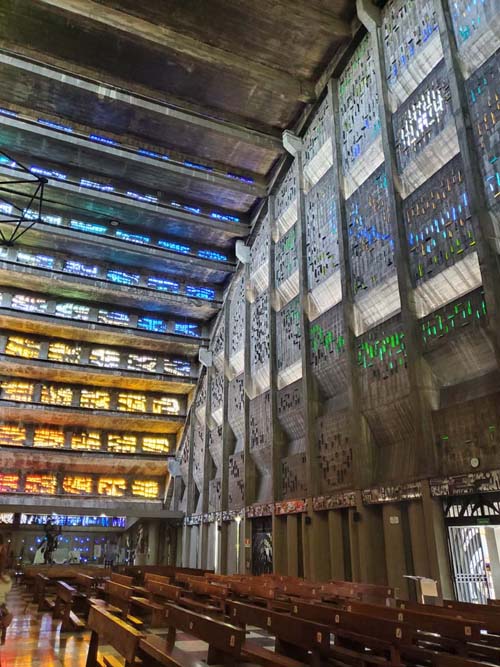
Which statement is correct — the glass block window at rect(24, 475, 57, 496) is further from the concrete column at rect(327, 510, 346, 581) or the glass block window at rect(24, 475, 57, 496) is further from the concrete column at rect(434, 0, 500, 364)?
the concrete column at rect(434, 0, 500, 364)

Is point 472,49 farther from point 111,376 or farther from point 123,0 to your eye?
point 111,376

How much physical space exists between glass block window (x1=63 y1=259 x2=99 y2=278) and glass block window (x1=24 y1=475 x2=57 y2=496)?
1013cm

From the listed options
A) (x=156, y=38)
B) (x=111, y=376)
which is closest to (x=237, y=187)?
(x=156, y=38)

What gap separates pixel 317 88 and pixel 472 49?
286 inches

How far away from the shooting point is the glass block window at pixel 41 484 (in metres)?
24.8

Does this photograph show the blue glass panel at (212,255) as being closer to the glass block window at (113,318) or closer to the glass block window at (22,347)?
the glass block window at (113,318)

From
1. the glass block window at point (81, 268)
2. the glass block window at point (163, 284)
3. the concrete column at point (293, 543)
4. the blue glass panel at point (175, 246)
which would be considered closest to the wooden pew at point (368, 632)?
the concrete column at point (293, 543)

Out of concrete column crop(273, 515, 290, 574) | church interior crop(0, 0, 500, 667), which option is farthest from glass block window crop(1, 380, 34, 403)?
concrete column crop(273, 515, 290, 574)

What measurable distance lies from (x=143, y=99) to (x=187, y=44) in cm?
284

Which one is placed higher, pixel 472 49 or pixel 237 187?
pixel 237 187

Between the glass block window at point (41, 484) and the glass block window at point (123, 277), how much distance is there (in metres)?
10.2

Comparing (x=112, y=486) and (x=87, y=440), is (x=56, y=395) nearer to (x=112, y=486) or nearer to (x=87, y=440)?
(x=87, y=440)

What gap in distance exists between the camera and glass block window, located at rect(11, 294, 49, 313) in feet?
80.8

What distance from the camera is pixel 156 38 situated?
1503cm
